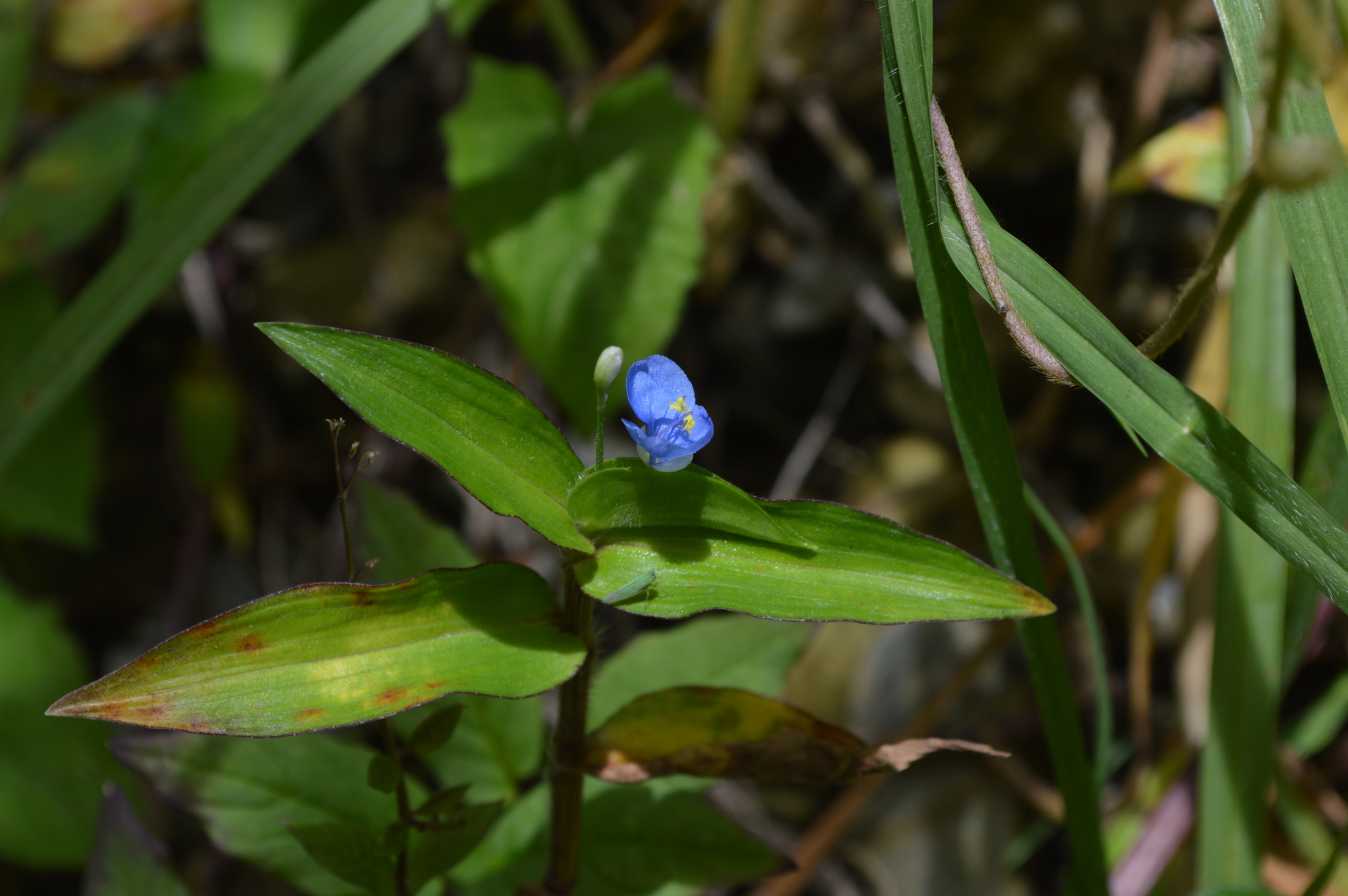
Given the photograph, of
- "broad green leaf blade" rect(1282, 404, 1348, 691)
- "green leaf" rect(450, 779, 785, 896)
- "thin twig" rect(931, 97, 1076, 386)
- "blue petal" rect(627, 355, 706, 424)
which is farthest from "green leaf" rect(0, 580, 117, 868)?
"broad green leaf blade" rect(1282, 404, 1348, 691)

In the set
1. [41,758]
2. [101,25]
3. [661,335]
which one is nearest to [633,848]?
[661,335]

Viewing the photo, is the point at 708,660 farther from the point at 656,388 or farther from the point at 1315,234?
the point at 1315,234

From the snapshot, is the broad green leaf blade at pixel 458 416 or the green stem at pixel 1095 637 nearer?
the broad green leaf blade at pixel 458 416

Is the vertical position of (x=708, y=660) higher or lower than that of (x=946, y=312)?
lower

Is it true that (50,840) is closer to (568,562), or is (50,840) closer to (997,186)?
(568,562)

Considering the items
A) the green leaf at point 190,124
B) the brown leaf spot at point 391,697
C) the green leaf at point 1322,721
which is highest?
the green leaf at point 190,124

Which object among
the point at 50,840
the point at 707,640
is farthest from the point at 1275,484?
the point at 50,840

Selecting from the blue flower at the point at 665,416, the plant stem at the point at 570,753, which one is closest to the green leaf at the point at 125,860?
the plant stem at the point at 570,753

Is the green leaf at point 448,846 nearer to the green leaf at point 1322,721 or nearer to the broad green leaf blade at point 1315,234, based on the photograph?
the broad green leaf blade at point 1315,234
